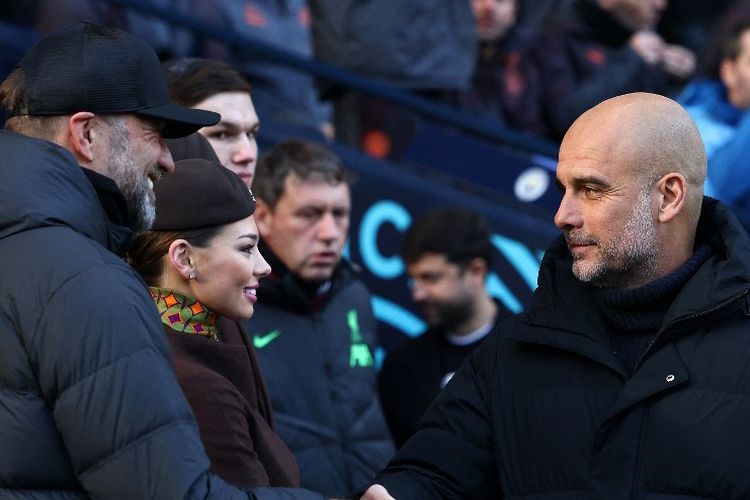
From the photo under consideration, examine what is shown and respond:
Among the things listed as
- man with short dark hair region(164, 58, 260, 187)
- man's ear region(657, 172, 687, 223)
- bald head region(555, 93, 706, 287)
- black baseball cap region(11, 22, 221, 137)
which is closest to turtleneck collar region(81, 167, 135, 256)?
black baseball cap region(11, 22, 221, 137)

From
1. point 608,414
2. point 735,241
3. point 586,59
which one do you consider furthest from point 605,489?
point 586,59

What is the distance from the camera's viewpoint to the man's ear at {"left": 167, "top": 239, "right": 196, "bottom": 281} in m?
3.95

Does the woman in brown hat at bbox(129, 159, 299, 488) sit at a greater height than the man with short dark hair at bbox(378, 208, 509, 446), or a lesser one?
greater

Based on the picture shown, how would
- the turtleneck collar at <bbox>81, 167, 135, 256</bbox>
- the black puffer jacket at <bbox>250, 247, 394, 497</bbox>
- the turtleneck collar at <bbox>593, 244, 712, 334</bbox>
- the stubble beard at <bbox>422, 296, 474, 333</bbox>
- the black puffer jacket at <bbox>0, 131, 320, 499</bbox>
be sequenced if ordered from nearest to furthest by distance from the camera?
the black puffer jacket at <bbox>0, 131, 320, 499</bbox> < the turtleneck collar at <bbox>81, 167, 135, 256</bbox> < the turtleneck collar at <bbox>593, 244, 712, 334</bbox> < the black puffer jacket at <bbox>250, 247, 394, 497</bbox> < the stubble beard at <bbox>422, 296, 474, 333</bbox>

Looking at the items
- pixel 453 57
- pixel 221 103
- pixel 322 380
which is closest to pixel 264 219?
pixel 322 380

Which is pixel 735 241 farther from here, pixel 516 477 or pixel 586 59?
pixel 586 59

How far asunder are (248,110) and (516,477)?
6.40 ft

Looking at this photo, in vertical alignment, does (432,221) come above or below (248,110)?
below

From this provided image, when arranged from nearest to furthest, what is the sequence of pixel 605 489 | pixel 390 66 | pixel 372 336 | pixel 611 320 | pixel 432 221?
pixel 605 489
pixel 611 320
pixel 372 336
pixel 432 221
pixel 390 66

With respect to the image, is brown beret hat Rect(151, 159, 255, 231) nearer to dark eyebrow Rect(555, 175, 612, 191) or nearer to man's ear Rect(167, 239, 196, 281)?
man's ear Rect(167, 239, 196, 281)

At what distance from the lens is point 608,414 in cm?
390

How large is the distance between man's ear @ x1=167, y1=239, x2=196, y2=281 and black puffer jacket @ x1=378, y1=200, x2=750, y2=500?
86 centimetres

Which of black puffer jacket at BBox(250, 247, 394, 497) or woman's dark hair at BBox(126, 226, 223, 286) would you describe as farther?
black puffer jacket at BBox(250, 247, 394, 497)

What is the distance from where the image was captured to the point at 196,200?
3.99 m
